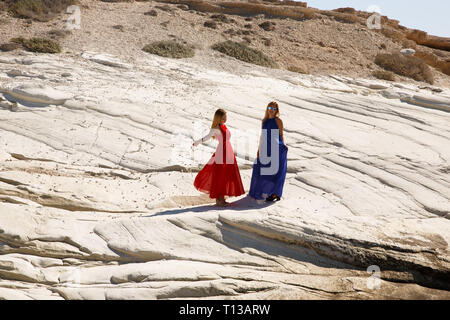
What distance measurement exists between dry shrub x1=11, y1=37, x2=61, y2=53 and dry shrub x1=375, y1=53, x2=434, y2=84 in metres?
15.6

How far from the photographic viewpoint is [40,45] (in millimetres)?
14508

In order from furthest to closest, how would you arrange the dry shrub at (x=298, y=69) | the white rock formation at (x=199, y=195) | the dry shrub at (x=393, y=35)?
1. the dry shrub at (x=393, y=35)
2. the dry shrub at (x=298, y=69)
3. the white rock formation at (x=199, y=195)

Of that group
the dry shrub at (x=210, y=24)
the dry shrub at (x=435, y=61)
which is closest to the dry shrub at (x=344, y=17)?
the dry shrub at (x=435, y=61)

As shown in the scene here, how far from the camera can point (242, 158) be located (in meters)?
8.68

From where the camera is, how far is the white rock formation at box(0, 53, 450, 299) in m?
Result: 5.03

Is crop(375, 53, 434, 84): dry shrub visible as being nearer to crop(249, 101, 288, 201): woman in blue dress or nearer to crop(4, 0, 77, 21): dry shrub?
crop(249, 101, 288, 201): woman in blue dress

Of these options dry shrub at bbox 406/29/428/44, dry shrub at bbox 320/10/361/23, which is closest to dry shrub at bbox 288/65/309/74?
dry shrub at bbox 320/10/361/23

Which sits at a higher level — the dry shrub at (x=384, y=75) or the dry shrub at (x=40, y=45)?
the dry shrub at (x=384, y=75)

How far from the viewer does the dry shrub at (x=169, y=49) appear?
627 inches

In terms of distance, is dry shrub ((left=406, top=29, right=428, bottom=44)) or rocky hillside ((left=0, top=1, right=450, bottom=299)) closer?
rocky hillside ((left=0, top=1, right=450, bottom=299))

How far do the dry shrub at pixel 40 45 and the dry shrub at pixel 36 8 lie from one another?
4.18 metres

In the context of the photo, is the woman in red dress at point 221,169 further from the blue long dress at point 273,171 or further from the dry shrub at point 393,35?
the dry shrub at point 393,35

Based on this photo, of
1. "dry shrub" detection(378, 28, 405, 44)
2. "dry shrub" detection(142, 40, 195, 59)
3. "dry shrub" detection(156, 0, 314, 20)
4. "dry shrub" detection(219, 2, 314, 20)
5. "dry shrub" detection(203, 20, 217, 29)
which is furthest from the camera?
"dry shrub" detection(219, 2, 314, 20)

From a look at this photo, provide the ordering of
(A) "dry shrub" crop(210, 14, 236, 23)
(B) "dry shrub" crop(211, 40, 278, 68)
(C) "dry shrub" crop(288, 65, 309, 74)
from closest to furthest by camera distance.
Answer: (B) "dry shrub" crop(211, 40, 278, 68) < (C) "dry shrub" crop(288, 65, 309, 74) < (A) "dry shrub" crop(210, 14, 236, 23)
